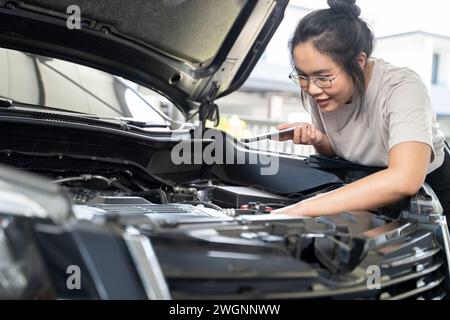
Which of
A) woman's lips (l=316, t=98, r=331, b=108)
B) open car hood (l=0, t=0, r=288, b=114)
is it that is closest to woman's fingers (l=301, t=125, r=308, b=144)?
woman's lips (l=316, t=98, r=331, b=108)

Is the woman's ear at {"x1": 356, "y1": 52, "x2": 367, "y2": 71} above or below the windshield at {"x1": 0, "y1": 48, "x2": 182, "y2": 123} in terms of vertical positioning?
above

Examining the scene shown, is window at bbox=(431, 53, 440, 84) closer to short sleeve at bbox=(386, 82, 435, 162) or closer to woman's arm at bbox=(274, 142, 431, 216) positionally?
short sleeve at bbox=(386, 82, 435, 162)

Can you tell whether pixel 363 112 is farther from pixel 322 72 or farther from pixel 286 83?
pixel 286 83

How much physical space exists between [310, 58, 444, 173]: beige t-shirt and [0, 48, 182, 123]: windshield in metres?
0.89

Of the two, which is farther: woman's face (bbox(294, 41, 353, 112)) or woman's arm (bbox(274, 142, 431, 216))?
woman's face (bbox(294, 41, 353, 112))

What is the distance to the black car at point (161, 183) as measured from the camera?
792 mm

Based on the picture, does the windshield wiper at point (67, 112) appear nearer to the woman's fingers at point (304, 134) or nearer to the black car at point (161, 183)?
the black car at point (161, 183)

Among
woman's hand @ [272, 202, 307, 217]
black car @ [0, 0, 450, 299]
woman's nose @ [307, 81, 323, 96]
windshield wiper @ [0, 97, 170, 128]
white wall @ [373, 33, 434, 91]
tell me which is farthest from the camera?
white wall @ [373, 33, 434, 91]

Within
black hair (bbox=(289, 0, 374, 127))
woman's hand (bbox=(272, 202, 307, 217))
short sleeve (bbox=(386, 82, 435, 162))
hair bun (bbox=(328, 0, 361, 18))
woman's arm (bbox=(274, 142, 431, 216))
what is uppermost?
hair bun (bbox=(328, 0, 361, 18))

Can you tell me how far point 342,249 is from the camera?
1.08m

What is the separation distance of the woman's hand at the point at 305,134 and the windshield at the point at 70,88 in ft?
2.32

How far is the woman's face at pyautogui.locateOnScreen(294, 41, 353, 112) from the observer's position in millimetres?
1538

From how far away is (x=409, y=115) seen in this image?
1485mm
